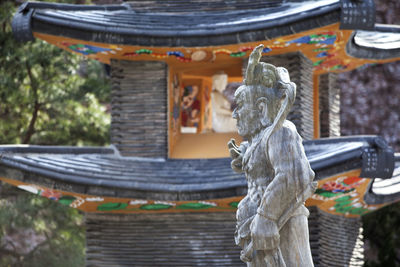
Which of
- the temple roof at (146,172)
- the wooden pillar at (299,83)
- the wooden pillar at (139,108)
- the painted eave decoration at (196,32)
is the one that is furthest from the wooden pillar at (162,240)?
the painted eave decoration at (196,32)

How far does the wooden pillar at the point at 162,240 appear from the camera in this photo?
12.7 meters

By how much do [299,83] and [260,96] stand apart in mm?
7521

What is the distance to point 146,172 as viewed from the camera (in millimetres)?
12695

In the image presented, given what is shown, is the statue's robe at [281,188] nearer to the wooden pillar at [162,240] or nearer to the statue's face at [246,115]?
the statue's face at [246,115]

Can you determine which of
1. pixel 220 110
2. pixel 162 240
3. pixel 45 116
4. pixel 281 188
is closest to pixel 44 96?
pixel 45 116

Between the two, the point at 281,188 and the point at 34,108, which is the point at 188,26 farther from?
the point at 281,188

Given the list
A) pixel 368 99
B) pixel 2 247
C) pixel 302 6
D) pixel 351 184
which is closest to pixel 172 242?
pixel 351 184

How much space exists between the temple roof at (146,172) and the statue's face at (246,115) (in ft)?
17.3

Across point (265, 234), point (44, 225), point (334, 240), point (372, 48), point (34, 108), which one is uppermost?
point (372, 48)

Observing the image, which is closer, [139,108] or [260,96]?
[260,96]

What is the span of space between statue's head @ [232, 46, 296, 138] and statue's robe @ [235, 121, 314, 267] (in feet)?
0.37

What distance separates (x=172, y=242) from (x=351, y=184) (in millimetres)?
2800

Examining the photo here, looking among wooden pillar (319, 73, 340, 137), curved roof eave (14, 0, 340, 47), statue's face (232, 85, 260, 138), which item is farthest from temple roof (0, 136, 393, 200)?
statue's face (232, 85, 260, 138)

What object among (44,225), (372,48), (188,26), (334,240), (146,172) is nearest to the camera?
(146,172)
